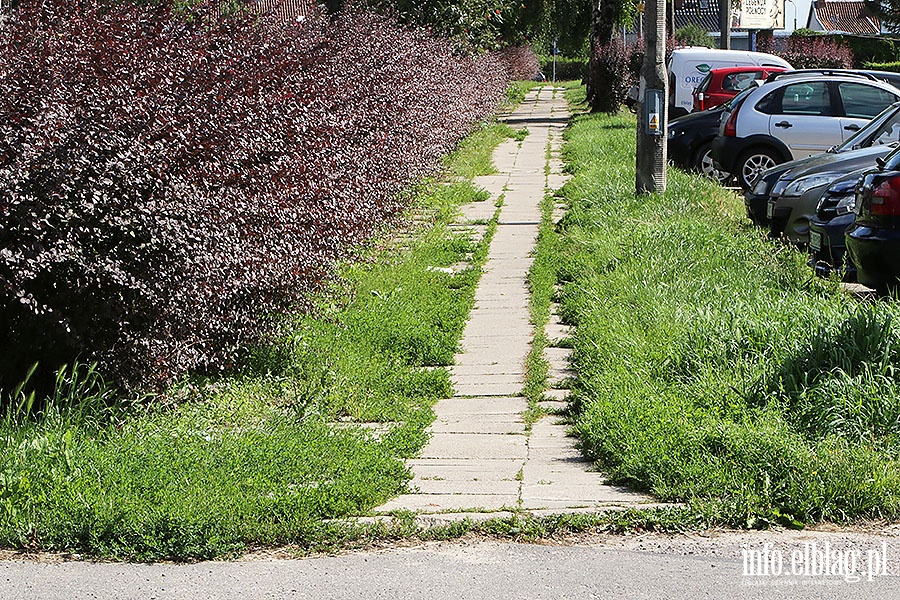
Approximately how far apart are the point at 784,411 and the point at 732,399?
27 cm

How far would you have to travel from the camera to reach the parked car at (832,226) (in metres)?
9.65

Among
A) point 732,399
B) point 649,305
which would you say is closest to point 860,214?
point 649,305

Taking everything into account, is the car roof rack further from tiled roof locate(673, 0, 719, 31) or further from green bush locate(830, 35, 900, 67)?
tiled roof locate(673, 0, 719, 31)

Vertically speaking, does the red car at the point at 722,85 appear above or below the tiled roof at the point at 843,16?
below

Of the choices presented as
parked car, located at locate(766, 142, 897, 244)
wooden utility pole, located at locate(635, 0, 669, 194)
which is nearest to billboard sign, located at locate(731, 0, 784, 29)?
wooden utility pole, located at locate(635, 0, 669, 194)

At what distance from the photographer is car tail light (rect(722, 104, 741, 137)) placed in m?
16.4

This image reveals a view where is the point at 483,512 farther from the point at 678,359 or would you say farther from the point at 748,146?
the point at 748,146

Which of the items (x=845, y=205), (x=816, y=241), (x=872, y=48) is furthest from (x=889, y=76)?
(x=872, y=48)

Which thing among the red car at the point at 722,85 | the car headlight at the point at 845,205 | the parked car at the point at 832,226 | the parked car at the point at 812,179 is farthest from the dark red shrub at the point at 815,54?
the car headlight at the point at 845,205

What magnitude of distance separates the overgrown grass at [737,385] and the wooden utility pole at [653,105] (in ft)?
13.0

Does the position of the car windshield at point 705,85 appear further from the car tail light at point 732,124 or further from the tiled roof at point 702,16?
the tiled roof at point 702,16

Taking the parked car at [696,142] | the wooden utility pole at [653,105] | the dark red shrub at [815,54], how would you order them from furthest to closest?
1. the dark red shrub at [815,54]
2. the parked car at [696,142]
3. the wooden utility pole at [653,105]

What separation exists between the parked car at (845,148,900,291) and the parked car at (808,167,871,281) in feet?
3.78

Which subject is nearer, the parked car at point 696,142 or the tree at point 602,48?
the parked car at point 696,142
